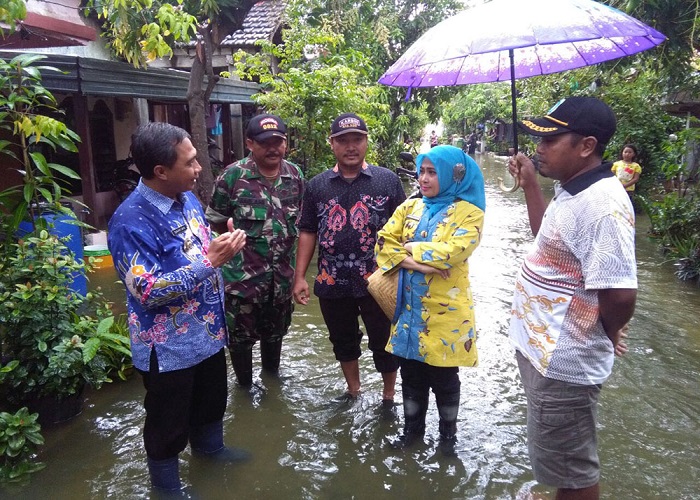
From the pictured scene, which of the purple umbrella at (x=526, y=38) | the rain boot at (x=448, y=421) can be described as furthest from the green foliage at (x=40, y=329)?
the purple umbrella at (x=526, y=38)

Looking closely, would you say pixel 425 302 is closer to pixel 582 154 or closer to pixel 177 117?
pixel 582 154

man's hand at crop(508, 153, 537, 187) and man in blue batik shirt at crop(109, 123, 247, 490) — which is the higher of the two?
man's hand at crop(508, 153, 537, 187)

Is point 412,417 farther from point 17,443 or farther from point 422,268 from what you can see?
point 17,443

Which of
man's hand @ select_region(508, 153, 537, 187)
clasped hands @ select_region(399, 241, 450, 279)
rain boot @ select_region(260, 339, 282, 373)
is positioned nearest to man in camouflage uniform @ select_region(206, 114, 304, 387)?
rain boot @ select_region(260, 339, 282, 373)

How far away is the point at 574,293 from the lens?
6.59ft

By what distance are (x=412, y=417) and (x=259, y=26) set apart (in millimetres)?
A: 11267

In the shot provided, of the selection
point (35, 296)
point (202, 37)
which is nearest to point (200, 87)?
point (202, 37)

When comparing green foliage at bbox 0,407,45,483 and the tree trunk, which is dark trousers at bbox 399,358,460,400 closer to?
green foliage at bbox 0,407,45,483

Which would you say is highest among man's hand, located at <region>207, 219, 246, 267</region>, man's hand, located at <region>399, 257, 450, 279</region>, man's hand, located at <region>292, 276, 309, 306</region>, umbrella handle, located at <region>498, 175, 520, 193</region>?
umbrella handle, located at <region>498, 175, 520, 193</region>

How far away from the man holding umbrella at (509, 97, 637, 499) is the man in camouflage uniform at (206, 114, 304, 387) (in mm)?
1749

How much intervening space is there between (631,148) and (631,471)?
7.70 m

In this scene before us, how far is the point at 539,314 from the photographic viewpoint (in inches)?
83.7

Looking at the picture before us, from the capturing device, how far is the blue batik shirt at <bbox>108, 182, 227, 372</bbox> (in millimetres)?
2258

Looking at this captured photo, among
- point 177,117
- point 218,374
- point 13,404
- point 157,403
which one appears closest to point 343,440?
point 218,374
